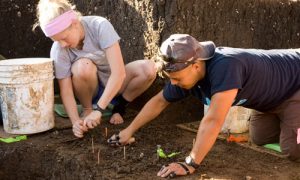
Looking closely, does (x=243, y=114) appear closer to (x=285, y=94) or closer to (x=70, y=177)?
(x=285, y=94)

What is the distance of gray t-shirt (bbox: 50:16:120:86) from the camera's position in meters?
3.70

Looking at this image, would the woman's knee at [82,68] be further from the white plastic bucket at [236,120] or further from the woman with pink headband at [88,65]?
the white plastic bucket at [236,120]

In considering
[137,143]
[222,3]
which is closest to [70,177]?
[137,143]

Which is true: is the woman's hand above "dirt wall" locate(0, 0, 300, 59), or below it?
below

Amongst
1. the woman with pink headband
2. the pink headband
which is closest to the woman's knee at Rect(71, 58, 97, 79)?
the woman with pink headband

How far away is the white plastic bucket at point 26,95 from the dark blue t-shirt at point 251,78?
1125 millimetres

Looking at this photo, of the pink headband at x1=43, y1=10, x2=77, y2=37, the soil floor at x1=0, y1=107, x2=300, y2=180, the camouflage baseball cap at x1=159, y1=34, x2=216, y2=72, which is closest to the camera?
the camouflage baseball cap at x1=159, y1=34, x2=216, y2=72

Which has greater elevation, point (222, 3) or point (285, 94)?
point (222, 3)

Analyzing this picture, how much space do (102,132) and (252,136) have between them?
1.22m

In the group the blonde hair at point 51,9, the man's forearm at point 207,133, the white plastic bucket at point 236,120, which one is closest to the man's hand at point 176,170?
the man's forearm at point 207,133

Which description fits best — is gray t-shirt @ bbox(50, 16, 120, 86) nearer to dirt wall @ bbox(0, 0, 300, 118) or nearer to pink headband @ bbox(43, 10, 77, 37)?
pink headband @ bbox(43, 10, 77, 37)

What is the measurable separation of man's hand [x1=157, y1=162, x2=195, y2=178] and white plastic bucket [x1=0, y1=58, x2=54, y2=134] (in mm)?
1330

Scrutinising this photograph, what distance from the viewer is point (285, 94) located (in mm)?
3146

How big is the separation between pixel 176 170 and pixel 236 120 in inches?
48.0
